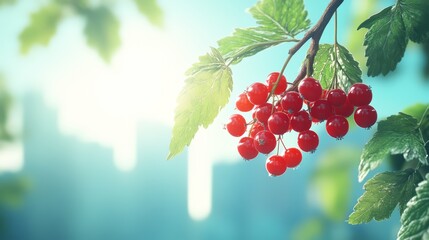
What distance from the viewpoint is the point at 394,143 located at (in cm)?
66

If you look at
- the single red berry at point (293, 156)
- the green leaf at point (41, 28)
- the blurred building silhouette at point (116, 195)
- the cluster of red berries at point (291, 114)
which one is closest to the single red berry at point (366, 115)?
the cluster of red berries at point (291, 114)

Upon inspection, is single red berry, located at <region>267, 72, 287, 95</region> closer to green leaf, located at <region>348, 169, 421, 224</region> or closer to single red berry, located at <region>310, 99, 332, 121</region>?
single red berry, located at <region>310, 99, 332, 121</region>

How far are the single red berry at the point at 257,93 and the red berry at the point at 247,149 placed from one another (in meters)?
0.07

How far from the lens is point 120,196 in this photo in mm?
35844

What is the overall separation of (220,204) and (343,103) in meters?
33.9

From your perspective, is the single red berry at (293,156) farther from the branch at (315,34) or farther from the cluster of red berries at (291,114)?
the branch at (315,34)

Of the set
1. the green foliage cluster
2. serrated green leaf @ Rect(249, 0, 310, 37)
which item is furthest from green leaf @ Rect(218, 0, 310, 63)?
the green foliage cluster

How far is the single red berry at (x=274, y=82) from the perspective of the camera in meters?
0.75

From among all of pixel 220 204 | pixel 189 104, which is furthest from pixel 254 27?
pixel 220 204

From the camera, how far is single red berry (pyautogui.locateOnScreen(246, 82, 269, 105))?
2.48 ft

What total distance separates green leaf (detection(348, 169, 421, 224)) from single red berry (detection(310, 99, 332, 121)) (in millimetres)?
101

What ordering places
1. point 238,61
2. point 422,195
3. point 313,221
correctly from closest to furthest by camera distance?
point 422,195
point 238,61
point 313,221

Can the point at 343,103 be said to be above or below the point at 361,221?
above

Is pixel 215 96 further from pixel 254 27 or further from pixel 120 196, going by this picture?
pixel 120 196
